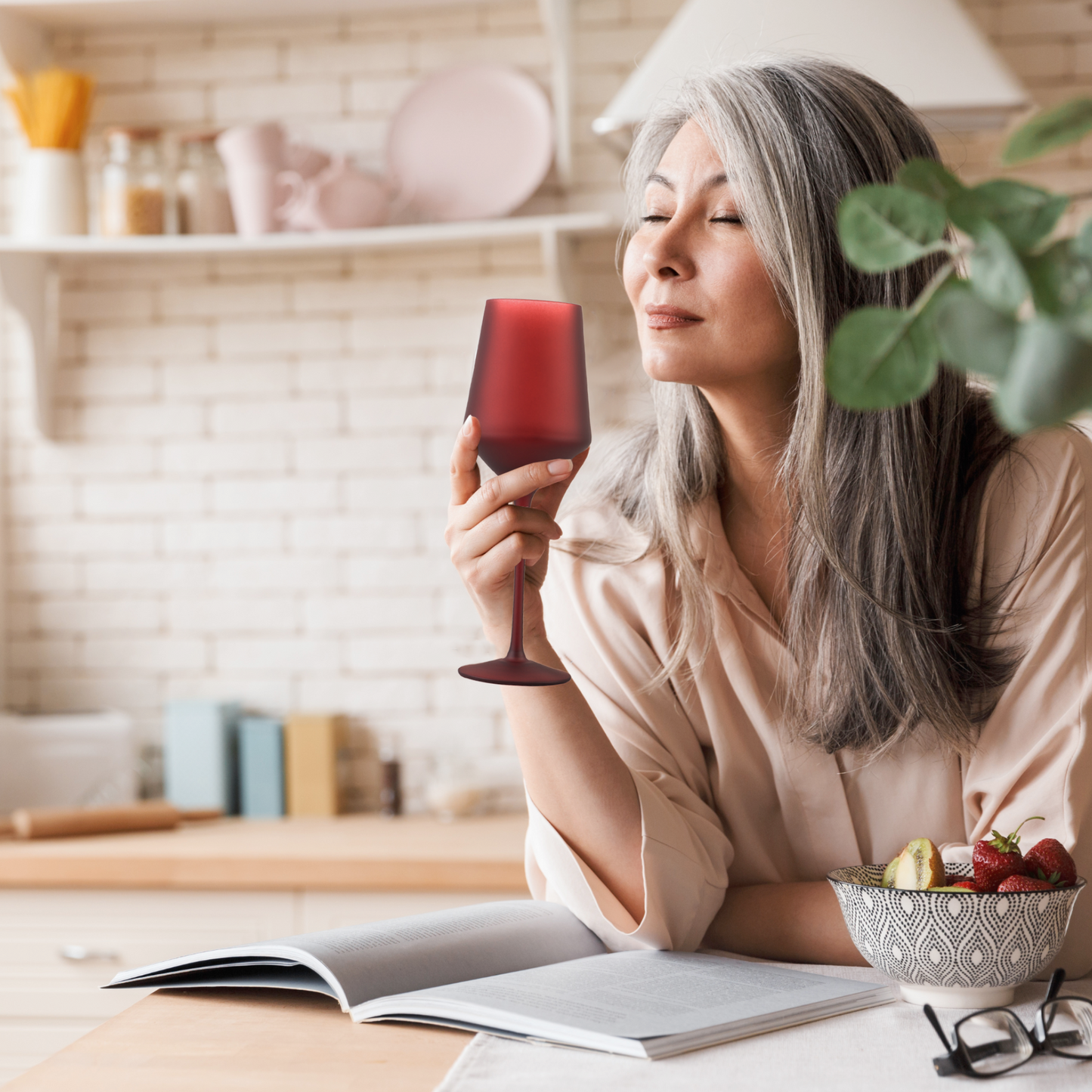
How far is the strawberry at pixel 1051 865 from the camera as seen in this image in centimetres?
90

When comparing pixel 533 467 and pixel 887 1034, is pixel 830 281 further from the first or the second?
pixel 887 1034

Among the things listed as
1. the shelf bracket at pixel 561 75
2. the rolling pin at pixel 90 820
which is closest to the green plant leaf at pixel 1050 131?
the shelf bracket at pixel 561 75

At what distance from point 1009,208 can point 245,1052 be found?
2.30 feet

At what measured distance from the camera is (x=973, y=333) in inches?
16.2

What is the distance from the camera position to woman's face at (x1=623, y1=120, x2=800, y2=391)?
1202 mm

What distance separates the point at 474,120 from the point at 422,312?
0.42 meters

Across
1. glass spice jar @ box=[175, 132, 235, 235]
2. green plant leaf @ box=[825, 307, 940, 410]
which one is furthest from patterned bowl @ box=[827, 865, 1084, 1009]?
glass spice jar @ box=[175, 132, 235, 235]

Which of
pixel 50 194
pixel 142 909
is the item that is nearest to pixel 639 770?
pixel 142 909

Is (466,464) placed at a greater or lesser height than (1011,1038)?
greater

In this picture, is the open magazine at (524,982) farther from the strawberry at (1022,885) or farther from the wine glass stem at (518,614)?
the wine glass stem at (518,614)

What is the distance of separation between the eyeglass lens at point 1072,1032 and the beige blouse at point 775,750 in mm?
243

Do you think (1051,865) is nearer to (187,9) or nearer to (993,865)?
(993,865)

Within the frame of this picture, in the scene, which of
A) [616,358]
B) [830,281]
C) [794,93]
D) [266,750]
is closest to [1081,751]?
[830,281]

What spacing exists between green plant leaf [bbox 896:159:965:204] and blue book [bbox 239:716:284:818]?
235cm
